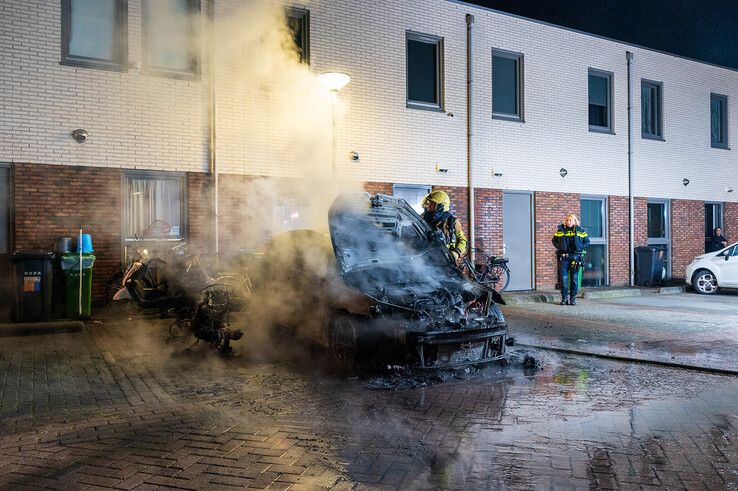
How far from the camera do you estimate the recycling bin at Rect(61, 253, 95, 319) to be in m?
8.92

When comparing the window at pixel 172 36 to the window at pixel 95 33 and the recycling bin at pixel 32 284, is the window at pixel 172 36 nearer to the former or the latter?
the window at pixel 95 33

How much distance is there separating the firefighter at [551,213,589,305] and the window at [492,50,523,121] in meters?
3.23

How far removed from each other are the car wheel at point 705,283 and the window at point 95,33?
45.5 feet

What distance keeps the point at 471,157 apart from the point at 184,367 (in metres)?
8.75

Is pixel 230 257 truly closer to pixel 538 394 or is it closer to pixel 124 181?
pixel 124 181

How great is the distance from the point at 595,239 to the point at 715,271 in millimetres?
2882

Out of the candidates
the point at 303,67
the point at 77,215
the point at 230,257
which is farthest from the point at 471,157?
the point at 77,215

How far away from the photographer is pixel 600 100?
15414 mm

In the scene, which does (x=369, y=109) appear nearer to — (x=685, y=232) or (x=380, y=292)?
(x=380, y=292)

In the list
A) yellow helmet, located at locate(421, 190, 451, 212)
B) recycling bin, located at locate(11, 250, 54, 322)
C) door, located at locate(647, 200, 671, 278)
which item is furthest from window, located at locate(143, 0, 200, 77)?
door, located at locate(647, 200, 671, 278)

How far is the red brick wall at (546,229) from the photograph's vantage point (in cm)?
1415

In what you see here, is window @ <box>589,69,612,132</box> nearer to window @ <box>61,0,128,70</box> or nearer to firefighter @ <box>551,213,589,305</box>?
firefighter @ <box>551,213,589,305</box>

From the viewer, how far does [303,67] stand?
445 inches

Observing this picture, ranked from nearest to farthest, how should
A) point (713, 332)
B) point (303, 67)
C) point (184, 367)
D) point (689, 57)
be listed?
point (184, 367) → point (713, 332) → point (303, 67) → point (689, 57)
